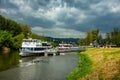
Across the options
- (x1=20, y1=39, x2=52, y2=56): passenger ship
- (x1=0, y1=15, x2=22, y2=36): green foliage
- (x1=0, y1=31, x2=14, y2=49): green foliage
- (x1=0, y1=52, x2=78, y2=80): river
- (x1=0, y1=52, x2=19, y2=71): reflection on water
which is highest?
(x1=0, y1=15, x2=22, y2=36): green foliage

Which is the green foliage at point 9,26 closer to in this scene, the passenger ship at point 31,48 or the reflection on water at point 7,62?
the passenger ship at point 31,48

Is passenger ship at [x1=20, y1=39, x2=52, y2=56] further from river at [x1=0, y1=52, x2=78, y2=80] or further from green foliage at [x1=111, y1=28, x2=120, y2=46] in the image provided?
green foliage at [x1=111, y1=28, x2=120, y2=46]

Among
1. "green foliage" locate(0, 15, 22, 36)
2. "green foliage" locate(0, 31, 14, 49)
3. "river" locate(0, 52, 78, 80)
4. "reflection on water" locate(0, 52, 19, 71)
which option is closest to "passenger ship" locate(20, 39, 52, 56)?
"reflection on water" locate(0, 52, 19, 71)

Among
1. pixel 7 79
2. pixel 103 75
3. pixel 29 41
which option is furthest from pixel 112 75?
pixel 29 41

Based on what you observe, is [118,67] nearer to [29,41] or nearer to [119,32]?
[29,41]

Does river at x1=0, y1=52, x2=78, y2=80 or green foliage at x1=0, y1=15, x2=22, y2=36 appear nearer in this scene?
river at x1=0, y1=52, x2=78, y2=80

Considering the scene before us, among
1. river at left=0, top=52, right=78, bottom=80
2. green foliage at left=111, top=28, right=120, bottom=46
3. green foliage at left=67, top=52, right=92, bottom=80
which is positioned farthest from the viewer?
green foliage at left=111, top=28, right=120, bottom=46

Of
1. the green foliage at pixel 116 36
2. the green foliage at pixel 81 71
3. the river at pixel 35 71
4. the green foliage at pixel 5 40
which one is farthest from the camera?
the green foliage at pixel 116 36

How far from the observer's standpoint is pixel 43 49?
398 feet

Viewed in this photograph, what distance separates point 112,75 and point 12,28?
151689 millimetres

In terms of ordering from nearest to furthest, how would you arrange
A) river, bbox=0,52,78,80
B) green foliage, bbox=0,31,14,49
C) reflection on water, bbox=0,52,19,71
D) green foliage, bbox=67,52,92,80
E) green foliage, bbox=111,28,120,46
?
green foliage, bbox=67,52,92,80
river, bbox=0,52,78,80
reflection on water, bbox=0,52,19,71
green foliage, bbox=0,31,14,49
green foliage, bbox=111,28,120,46

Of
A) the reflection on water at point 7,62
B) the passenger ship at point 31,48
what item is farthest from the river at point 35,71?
the passenger ship at point 31,48

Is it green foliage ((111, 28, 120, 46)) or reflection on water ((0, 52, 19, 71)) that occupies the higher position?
green foliage ((111, 28, 120, 46))

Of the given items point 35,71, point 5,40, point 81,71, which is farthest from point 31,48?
point 81,71
